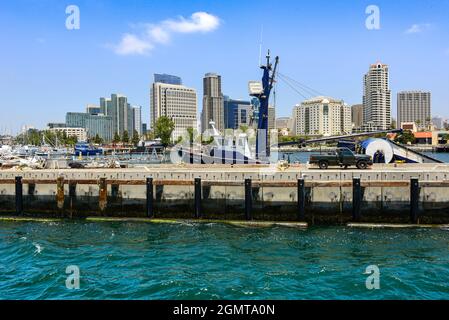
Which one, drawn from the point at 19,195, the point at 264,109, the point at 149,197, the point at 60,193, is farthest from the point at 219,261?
the point at 264,109

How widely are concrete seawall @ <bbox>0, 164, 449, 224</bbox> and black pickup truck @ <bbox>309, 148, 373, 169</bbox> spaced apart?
204 inches

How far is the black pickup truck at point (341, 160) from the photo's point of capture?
41906mm

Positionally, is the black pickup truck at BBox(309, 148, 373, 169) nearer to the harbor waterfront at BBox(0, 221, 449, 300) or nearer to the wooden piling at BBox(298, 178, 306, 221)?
the wooden piling at BBox(298, 178, 306, 221)

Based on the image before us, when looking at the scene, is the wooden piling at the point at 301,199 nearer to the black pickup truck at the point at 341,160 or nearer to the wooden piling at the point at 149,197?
the black pickup truck at the point at 341,160

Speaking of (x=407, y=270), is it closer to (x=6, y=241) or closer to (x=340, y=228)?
(x=340, y=228)

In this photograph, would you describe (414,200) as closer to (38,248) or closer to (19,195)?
(38,248)

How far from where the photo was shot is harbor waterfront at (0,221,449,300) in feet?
64.7

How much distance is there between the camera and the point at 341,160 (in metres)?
41.8

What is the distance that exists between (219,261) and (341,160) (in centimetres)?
2214

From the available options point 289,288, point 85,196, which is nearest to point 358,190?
point 289,288

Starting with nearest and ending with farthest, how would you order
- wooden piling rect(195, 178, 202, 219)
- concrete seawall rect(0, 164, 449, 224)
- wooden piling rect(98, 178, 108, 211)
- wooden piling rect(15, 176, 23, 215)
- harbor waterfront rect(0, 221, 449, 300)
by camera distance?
harbor waterfront rect(0, 221, 449, 300)
concrete seawall rect(0, 164, 449, 224)
wooden piling rect(195, 178, 202, 219)
wooden piling rect(98, 178, 108, 211)
wooden piling rect(15, 176, 23, 215)

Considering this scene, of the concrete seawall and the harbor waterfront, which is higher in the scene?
the concrete seawall

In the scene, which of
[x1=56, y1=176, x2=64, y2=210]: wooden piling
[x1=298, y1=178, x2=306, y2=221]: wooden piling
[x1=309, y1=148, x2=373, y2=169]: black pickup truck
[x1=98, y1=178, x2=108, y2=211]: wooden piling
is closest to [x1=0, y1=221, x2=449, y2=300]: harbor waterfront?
[x1=298, y1=178, x2=306, y2=221]: wooden piling
